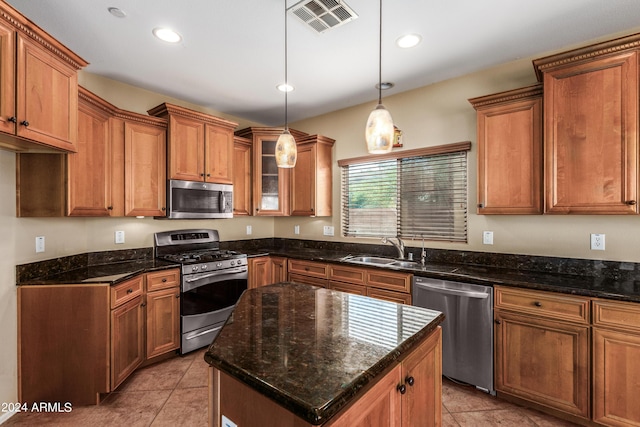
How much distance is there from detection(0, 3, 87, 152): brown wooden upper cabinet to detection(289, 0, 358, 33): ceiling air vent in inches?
60.8

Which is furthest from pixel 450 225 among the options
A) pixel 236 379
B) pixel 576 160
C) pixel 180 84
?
pixel 180 84

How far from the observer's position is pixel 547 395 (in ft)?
6.77

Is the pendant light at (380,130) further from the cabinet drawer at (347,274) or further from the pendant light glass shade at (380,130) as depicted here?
the cabinet drawer at (347,274)

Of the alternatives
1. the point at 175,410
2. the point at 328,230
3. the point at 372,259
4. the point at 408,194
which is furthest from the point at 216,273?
the point at 408,194

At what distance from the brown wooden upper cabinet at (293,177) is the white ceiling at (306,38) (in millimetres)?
782

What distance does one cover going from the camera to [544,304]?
2.06 metres

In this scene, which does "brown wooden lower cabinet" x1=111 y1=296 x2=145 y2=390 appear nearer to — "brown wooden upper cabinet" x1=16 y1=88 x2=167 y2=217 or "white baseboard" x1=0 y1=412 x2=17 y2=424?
"white baseboard" x1=0 y1=412 x2=17 y2=424

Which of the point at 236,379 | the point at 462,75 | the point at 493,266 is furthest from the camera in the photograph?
the point at 462,75

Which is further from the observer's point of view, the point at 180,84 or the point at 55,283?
the point at 180,84

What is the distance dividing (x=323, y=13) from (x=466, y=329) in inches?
98.8

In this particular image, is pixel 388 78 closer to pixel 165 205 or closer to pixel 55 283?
pixel 165 205

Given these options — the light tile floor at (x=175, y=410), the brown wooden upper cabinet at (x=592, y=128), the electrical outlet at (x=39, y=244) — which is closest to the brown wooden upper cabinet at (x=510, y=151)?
the brown wooden upper cabinet at (x=592, y=128)

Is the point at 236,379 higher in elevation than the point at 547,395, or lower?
higher

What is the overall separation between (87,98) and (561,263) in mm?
4031
